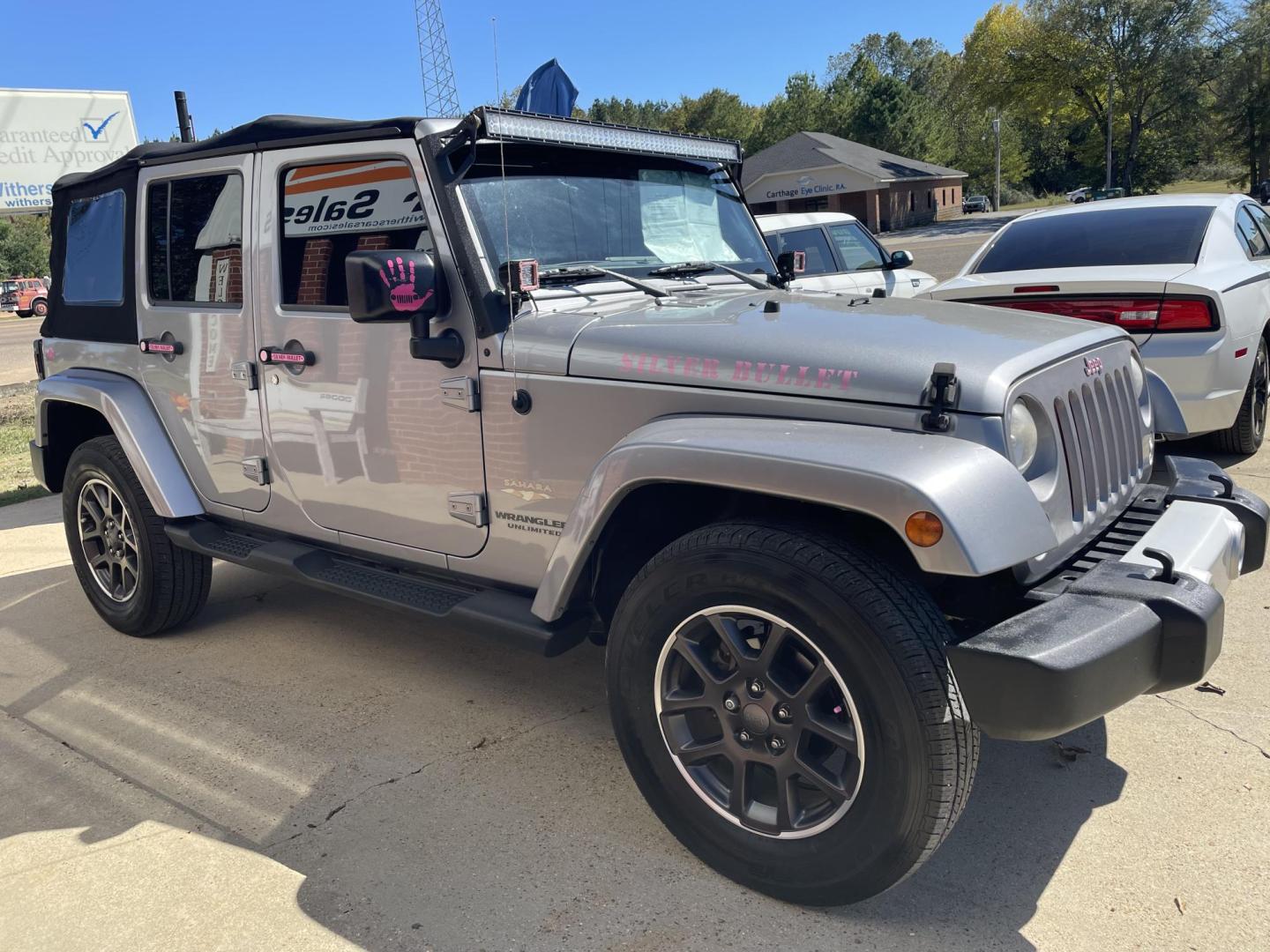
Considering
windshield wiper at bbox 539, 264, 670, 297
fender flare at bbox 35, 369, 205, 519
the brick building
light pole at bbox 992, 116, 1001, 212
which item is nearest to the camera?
windshield wiper at bbox 539, 264, 670, 297

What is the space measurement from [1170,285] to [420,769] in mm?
4396

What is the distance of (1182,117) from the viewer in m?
51.1

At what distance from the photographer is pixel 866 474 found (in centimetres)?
214

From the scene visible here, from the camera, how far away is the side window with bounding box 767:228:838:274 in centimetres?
995

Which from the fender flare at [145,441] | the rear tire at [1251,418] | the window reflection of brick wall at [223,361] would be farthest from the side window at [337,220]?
the rear tire at [1251,418]

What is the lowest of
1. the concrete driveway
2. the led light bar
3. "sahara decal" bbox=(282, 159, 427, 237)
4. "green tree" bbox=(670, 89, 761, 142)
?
the concrete driveway

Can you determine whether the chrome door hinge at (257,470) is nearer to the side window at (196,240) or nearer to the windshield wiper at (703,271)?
the side window at (196,240)

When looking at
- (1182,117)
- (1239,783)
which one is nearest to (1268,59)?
(1182,117)

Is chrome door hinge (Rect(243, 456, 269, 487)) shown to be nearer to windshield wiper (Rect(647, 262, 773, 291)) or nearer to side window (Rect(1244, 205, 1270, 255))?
windshield wiper (Rect(647, 262, 773, 291))

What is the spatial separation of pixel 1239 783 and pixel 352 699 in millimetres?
2948

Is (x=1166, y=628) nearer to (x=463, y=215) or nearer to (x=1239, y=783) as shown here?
(x=1239, y=783)

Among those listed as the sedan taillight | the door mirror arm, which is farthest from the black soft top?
the sedan taillight

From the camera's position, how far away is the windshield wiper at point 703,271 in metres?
3.45

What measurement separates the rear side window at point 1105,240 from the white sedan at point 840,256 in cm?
297
